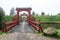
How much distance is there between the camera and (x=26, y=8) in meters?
32.3

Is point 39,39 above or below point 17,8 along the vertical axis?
below

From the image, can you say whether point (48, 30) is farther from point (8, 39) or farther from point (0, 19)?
point (0, 19)

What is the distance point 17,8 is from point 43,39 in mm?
22401

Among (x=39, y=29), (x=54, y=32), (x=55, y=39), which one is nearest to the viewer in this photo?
(x=55, y=39)

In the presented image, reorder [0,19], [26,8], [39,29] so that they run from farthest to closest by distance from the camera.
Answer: [26,8] → [0,19] → [39,29]

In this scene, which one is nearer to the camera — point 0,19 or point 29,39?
point 29,39

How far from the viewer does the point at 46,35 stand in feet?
41.7

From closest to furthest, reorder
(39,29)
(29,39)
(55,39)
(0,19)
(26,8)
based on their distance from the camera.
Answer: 1. (29,39)
2. (55,39)
3. (39,29)
4. (0,19)
5. (26,8)

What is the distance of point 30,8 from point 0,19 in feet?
26.2

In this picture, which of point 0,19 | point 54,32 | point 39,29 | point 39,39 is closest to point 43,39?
point 39,39

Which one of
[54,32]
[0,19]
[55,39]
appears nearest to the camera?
[55,39]

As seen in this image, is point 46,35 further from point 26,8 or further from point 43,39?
point 26,8

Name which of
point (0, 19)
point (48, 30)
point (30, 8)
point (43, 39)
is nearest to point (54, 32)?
point (48, 30)

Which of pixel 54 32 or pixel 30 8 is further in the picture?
pixel 30 8
